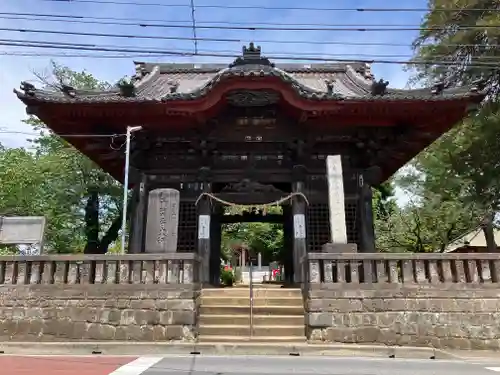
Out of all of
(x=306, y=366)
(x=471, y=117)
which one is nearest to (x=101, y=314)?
(x=306, y=366)

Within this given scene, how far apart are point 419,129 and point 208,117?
573cm

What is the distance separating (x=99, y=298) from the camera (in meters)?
9.13

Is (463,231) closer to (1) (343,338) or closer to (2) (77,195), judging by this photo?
(1) (343,338)

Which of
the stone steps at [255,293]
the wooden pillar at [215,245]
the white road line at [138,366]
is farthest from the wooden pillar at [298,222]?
the white road line at [138,366]

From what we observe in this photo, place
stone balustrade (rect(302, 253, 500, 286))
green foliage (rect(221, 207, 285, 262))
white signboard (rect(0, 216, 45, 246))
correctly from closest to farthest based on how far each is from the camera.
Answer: stone balustrade (rect(302, 253, 500, 286))
white signboard (rect(0, 216, 45, 246))
green foliage (rect(221, 207, 285, 262))

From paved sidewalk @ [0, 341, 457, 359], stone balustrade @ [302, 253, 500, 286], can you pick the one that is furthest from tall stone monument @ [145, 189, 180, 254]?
stone balustrade @ [302, 253, 500, 286]

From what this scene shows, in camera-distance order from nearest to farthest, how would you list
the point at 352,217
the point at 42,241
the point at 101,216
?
Result: the point at 42,241
the point at 352,217
the point at 101,216

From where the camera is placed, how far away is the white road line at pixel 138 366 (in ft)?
20.8

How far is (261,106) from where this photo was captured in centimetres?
1169

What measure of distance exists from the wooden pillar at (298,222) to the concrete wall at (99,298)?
3.07m

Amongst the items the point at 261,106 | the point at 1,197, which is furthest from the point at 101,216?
the point at 261,106

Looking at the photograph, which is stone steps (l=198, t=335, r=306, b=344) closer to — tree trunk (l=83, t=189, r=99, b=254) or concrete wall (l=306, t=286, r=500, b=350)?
concrete wall (l=306, t=286, r=500, b=350)

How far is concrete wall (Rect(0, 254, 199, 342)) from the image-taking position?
8.99 meters

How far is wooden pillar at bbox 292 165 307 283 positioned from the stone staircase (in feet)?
3.14
